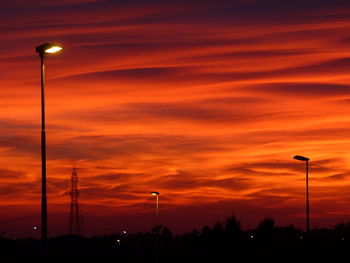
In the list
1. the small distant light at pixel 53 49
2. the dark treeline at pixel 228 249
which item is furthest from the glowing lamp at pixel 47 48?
the dark treeline at pixel 228 249

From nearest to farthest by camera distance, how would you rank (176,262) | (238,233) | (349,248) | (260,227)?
(349,248) < (176,262) < (238,233) < (260,227)

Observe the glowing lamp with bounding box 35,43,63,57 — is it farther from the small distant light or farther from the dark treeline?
the dark treeline

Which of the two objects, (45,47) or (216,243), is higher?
(45,47)

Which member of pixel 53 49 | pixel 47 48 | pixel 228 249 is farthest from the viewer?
pixel 228 249

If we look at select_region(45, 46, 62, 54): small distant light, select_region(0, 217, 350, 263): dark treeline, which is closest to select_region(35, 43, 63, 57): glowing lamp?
select_region(45, 46, 62, 54): small distant light

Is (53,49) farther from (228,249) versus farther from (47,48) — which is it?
(228,249)

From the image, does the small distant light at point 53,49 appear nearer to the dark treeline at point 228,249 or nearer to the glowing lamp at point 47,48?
the glowing lamp at point 47,48

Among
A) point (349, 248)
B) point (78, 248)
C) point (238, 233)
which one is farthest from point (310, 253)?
point (78, 248)

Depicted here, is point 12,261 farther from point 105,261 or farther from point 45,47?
point 45,47

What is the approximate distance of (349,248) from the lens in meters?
74.7

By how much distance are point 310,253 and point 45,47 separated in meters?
50.4

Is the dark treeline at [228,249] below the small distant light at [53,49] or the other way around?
below

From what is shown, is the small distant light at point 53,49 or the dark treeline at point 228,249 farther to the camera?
the dark treeline at point 228,249

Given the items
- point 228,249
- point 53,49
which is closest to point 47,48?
point 53,49
